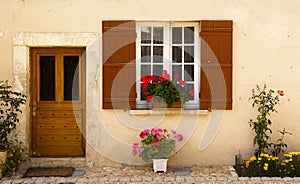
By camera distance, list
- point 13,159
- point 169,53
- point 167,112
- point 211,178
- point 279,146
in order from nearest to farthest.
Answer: point 211,178 < point 13,159 < point 279,146 < point 167,112 < point 169,53

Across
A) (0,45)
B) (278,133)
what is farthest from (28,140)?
(278,133)

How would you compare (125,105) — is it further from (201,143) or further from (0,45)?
(0,45)

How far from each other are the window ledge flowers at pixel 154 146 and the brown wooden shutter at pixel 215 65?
0.94 m

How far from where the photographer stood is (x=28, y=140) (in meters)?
7.87

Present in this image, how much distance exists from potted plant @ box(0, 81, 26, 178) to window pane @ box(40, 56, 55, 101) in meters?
0.47

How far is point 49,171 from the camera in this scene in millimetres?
7473

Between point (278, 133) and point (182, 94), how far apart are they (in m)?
1.82

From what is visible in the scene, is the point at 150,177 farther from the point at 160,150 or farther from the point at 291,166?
the point at 291,166

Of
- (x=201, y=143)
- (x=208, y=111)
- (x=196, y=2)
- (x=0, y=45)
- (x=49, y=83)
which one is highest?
(x=196, y=2)

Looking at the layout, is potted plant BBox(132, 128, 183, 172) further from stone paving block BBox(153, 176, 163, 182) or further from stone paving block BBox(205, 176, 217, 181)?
stone paving block BBox(205, 176, 217, 181)

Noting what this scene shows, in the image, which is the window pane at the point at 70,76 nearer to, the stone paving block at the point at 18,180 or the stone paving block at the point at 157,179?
the stone paving block at the point at 18,180

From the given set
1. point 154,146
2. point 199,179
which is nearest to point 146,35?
point 154,146

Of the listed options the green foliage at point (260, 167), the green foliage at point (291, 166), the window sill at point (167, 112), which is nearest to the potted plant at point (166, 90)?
the window sill at point (167, 112)

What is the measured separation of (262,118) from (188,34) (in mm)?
1977
